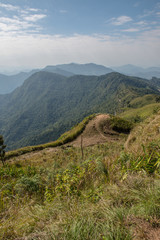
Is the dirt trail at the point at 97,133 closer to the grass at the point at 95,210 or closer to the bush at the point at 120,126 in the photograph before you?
the bush at the point at 120,126

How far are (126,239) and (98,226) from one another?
1.26 feet

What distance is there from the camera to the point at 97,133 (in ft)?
76.6

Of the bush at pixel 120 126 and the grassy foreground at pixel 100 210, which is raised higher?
the grassy foreground at pixel 100 210

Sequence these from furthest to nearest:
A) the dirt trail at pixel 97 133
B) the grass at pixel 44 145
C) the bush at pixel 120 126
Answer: the bush at pixel 120 126
the dirt trail at pixel 97 133
the grass at pixel 44 145

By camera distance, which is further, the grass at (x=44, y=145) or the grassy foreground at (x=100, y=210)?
the grass at (x=44, y=145)

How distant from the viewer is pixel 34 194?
341 centimetres

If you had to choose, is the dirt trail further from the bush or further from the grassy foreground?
the grassy foreground

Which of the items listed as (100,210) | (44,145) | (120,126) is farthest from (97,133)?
(100,210)

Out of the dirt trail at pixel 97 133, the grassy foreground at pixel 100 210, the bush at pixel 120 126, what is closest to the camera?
the grassy foreground at pixel 100 210

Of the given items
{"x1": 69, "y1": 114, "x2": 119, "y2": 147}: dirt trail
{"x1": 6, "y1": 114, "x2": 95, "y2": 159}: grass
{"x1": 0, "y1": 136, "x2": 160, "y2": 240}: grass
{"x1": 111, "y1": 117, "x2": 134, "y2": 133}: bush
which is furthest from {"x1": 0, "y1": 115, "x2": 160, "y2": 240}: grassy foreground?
{"x1": 111, "y1": 117, "x2": 134, "y2": 133}: bush

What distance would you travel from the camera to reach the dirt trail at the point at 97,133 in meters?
21.2

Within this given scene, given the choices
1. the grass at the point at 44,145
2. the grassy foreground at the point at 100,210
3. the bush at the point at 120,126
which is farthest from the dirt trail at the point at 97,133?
the grassy foreground at the point at 100,210

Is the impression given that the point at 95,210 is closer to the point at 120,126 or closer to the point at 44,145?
the point at 44,145

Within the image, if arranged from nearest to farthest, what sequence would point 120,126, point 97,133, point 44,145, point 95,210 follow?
point 95,210, point 44,145, point 97,133, point 120,126
